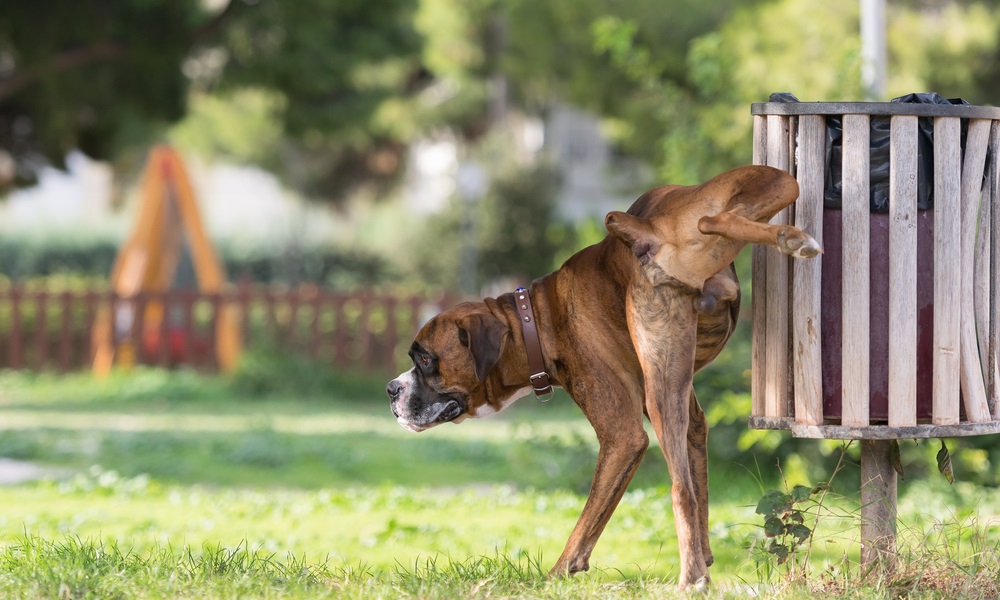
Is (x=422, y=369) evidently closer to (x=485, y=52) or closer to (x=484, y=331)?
(x=484, y=331)

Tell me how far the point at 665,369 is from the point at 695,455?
59 centimetres

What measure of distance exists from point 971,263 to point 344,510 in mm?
4122

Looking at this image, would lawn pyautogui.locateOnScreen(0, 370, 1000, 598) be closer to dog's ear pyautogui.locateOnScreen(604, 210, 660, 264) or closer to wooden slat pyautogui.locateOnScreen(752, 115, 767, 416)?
wooden slat pyautogui.locateOnScreen(752, 115, 767, 416)

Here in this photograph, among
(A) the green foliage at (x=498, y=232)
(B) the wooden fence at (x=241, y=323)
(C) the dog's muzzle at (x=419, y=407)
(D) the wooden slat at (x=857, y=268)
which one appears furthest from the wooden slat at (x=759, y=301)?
(A) the green foliage at (x=498, y=232)

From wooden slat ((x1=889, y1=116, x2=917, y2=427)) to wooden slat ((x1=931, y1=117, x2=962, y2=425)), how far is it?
0.09 meters

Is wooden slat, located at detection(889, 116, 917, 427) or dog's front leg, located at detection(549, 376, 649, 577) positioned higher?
wooden slat, located at detection(889, 116, 917, 427)

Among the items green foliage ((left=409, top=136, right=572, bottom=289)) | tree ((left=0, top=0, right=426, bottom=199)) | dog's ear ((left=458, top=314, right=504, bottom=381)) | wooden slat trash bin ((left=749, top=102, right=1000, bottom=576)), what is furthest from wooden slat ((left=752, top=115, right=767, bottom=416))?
green foliage ((left=409, top=136, right=572, bottom=289))

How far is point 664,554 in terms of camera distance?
565 cm

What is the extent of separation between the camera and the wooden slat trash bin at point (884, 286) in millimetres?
3982

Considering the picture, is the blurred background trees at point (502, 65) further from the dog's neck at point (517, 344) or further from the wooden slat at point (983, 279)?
the wooden slat at point (983, 279)

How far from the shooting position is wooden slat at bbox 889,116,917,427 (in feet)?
13.0

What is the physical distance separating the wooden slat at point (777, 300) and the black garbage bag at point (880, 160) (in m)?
0.15

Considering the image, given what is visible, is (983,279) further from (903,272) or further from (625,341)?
(625,341)

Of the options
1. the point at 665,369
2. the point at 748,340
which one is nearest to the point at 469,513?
the point at 748,340
